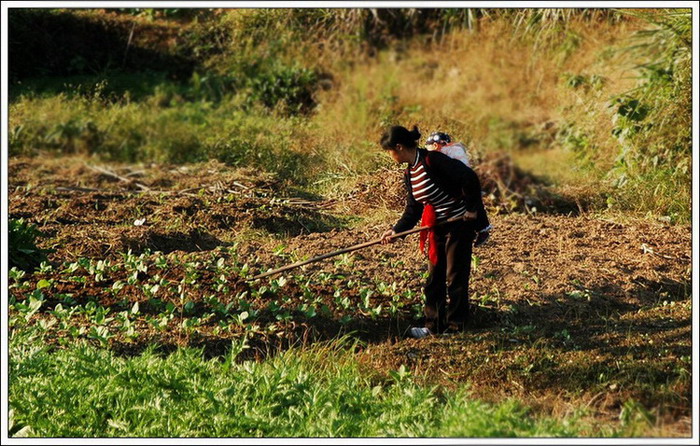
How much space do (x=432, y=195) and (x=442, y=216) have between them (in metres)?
0.16

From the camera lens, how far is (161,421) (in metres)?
4.65

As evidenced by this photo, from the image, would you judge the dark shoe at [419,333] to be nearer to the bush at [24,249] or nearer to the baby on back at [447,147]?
the baby on back at [447,147]

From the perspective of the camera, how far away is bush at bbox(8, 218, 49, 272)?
A: 646cm

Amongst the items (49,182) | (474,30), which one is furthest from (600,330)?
(474,30)

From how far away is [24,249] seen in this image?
21.4ft

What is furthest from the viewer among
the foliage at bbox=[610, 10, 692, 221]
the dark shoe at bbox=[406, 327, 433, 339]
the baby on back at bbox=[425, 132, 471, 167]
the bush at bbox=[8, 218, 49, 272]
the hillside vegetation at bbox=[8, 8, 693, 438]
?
the foliage at bbox=[610, 10, 692, 221]

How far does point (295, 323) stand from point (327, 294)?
0.46m

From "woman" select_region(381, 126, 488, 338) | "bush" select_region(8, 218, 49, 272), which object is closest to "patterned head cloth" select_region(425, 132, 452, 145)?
"woman" select_region(381, 126, 488, 338)

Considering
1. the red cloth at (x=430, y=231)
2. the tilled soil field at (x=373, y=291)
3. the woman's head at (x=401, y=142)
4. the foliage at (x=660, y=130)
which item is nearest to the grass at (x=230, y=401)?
the tilled soil field at (x=373, y=291)

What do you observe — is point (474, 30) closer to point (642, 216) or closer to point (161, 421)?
point (642, 216)

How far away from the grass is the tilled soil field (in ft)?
1.04

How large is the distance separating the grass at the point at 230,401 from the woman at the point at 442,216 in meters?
0.74

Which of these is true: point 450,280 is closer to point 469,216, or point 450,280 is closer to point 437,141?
point 469,216

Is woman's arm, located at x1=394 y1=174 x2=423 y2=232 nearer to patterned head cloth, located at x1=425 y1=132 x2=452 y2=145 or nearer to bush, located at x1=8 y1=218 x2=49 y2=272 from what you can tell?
patterned head cloth, located at x1=425 y1=132 x2=452 y2=145
